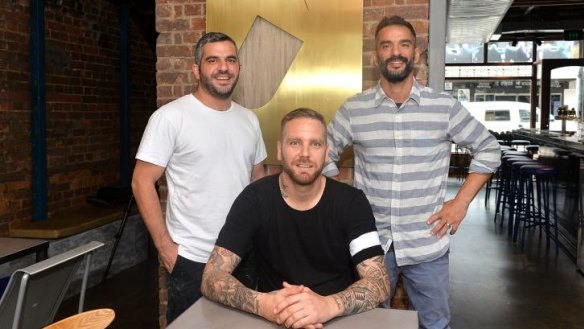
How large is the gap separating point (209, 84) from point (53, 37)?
328 centimetres

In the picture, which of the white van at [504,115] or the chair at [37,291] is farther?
the white van at [504,115]

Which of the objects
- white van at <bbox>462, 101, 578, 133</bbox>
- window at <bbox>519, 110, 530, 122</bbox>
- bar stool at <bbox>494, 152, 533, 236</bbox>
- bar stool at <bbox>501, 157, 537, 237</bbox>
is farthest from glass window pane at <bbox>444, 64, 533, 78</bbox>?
bar stool at <bbox>501, 157, 537, 237</bbox>

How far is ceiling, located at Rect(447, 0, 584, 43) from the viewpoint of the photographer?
609cm

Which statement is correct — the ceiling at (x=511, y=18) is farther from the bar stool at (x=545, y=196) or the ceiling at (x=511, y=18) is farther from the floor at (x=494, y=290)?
the floor at (x=494, y=290)

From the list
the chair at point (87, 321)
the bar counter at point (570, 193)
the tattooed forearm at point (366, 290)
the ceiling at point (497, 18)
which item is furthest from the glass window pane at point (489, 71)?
the chair at point (87, 321)

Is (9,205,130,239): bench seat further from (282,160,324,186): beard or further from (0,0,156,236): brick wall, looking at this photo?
(282,160,324,186): beard

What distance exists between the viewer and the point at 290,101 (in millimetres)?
3131

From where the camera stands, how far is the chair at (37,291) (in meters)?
1.89

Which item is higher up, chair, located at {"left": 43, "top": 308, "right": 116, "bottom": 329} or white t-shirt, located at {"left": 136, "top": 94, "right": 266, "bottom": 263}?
white t-shirt, located at {"left": 136, "top": 94, "right": 266, "bottom": 263}

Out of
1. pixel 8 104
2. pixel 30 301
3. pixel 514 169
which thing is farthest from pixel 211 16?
pixel 514 169

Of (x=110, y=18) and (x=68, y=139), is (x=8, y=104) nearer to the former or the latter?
(x=68, y=139)

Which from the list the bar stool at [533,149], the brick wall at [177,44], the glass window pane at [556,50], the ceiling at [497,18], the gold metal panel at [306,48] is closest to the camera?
the gold metal panel at [306,48]

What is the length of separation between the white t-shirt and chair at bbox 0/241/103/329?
0.41 meters

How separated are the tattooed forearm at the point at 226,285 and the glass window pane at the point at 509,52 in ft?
41.7
